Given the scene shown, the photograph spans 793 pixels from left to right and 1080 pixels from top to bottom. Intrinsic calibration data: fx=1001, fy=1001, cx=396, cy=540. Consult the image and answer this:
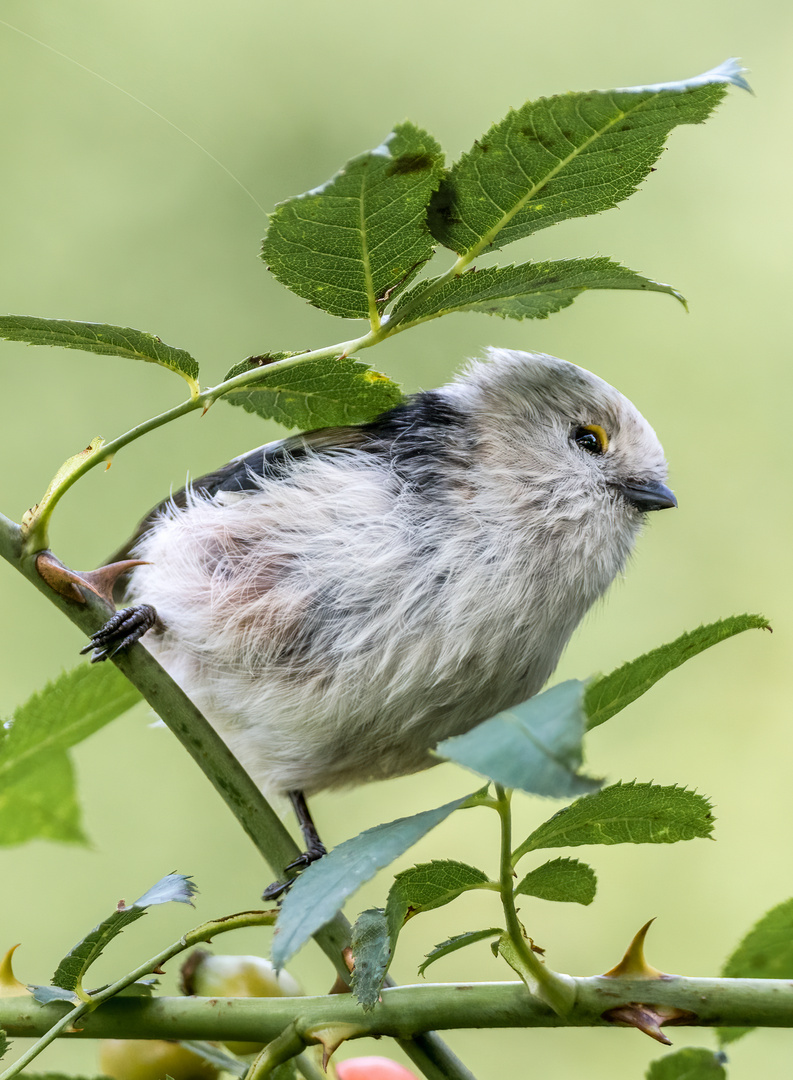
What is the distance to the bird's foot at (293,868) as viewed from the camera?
0.79 m

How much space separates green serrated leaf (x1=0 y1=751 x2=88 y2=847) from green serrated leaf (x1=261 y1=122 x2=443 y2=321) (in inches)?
15.1

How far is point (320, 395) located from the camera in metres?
0.74

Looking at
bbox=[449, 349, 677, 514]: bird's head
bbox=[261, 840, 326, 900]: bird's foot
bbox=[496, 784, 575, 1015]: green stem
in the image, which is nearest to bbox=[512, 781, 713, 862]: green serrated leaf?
bbox=[496, 784, 575, 1015]: green stem

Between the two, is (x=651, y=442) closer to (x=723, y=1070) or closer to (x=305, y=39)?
(x=723, y=1070)

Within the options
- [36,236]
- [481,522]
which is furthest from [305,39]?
[481,522]

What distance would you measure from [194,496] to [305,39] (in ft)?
5.91

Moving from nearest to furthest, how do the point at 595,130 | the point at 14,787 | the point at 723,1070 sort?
1. the point at 595,130
2. the point at 723,1070
3. the point at 14,787

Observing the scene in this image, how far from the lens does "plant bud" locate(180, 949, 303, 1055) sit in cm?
82

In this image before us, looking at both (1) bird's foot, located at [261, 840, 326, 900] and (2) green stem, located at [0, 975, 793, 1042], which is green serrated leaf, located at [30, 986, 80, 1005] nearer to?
(2) green stem, located at [0, 975, 793, 1042]

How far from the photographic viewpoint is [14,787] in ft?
2.39

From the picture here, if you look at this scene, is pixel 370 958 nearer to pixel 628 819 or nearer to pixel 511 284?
pixel 628 819

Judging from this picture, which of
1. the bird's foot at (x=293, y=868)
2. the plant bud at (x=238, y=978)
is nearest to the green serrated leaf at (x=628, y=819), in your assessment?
the bird's foot at (x=293, y=868)

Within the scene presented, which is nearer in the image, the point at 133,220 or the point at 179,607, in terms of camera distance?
the point at 179,607

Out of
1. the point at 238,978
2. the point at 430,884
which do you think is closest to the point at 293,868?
the point at 238,978
